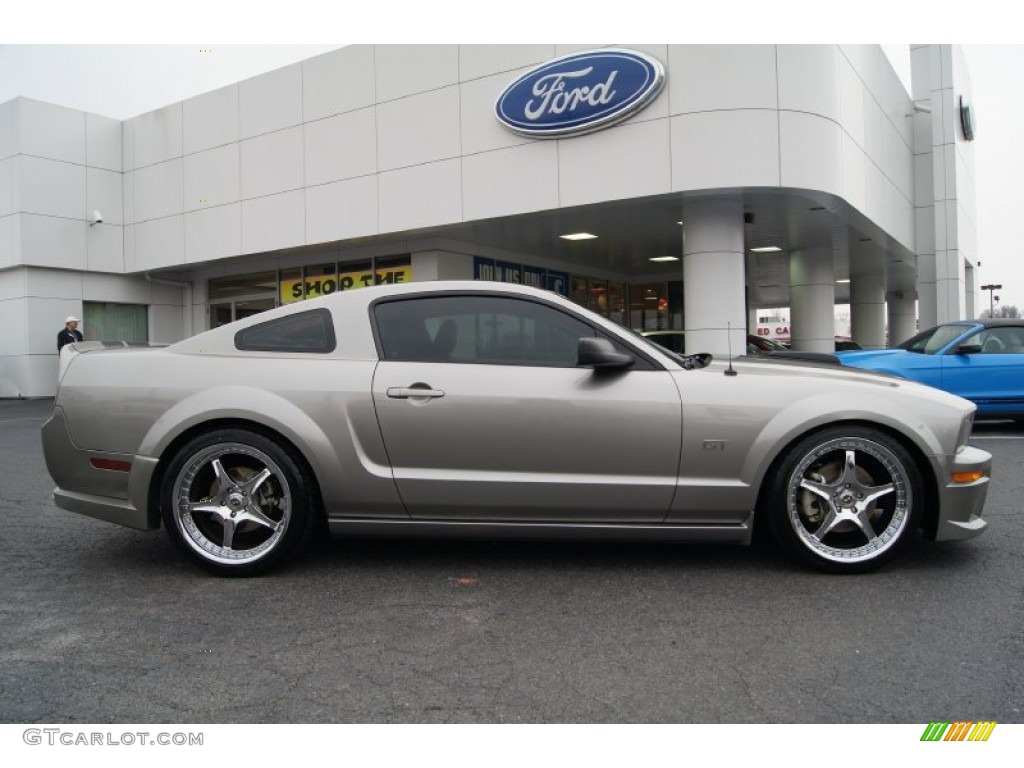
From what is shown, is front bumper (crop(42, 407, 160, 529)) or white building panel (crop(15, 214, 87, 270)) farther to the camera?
white building panel (crop(15, 214, 87, 270))

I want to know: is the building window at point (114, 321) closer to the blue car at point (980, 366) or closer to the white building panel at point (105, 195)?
the white building panel at point (105, 195)

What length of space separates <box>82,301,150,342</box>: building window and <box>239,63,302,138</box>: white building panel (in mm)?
6713

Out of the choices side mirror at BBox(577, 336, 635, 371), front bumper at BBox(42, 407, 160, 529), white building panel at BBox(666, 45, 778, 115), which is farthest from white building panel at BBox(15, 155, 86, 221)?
side mirror at BBox(577, 336, 635, 371)

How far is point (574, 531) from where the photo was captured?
146 inches

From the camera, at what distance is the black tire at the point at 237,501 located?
379 centimetres

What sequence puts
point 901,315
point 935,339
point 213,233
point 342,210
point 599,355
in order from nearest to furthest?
point 599,355
point 935,339
point 342,210
point 213,233
point 901,315

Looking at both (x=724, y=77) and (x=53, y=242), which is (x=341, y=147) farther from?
(x=53, y=242)

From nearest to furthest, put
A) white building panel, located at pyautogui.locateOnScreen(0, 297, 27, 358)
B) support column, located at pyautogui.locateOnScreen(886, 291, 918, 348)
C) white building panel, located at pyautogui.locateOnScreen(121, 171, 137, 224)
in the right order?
1. white building panel, located at pyautogui.locateOnScreen(0, 297, 27, 358)
2. white building panel, located at pyautogui.locateOnScreen(121, 171, 137, 224)
3. support column, located at pyautogui.locateOnScreen(886, 291, 918, 348)

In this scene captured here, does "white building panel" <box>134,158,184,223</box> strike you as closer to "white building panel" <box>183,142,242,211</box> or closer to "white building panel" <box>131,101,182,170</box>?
"white building panel" <box>131,101,182,170</box>

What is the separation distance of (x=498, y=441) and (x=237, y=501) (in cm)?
138

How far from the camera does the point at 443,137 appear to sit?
13641 millimetres

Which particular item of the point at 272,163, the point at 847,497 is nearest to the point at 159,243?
the point at 272,163

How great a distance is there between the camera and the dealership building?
11.4 m

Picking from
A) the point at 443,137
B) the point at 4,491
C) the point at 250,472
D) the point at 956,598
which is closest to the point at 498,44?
the point at 443,137
